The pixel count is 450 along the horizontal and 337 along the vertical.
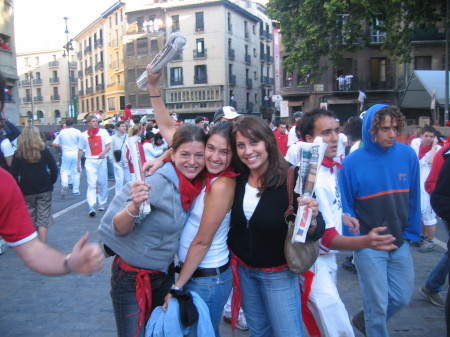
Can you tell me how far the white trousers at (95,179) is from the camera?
9.26 m

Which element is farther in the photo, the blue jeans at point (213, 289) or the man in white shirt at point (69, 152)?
the man in white shirt at point (69, 152)

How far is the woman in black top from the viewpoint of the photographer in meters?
2.61

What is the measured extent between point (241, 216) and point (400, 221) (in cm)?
133

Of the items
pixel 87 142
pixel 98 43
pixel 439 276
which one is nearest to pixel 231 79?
pixel 98 43

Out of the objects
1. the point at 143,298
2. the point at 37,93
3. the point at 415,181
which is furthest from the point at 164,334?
the point at 37,93

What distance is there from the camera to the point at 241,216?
8.63 ft

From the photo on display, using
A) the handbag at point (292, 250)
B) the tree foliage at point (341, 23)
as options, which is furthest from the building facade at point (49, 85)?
the handbag at point (292, 250)

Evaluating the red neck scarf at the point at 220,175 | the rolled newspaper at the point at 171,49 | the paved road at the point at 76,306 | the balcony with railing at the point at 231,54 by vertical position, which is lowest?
the paved road at the point at 76,306

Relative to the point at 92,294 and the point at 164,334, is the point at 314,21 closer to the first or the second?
the point at 92,294

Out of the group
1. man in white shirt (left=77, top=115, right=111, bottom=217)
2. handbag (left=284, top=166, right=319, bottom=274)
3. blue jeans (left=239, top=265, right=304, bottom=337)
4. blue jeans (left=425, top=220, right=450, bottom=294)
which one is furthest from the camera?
man in white shirt (left=77, top=115, right=111, bottom=217)

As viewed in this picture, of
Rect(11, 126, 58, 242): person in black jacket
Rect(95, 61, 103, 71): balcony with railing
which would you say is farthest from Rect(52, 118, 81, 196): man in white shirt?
Rect(95, 61, 103, 71): balcony with railing

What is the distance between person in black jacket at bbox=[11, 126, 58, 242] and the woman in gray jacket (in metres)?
3.92

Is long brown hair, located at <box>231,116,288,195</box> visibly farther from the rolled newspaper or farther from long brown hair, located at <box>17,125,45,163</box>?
long brown hair, located at <box>17,125,45,163</box>

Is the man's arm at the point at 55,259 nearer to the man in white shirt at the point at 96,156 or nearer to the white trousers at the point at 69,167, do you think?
the man in white shirt at the point at 96,156
